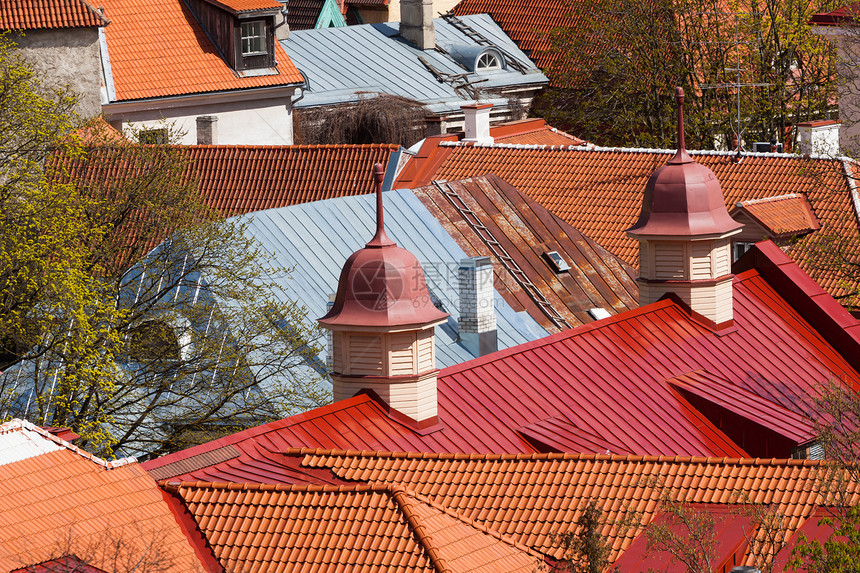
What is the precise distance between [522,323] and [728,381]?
16.2 ft

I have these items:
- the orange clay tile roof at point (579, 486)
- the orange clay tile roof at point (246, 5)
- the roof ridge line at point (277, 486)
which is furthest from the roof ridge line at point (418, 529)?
the orange clay tile roof at point (246, 5)

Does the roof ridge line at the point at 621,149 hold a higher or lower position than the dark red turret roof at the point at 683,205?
lower

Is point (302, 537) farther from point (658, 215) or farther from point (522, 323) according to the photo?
point (522, 323)

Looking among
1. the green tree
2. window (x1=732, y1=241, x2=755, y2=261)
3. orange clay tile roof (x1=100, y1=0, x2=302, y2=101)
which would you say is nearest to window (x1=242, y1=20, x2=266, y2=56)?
orange clay tile roof (x1=100, y1=0, x2=302, y2=101)

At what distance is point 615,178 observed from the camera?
1492 inches

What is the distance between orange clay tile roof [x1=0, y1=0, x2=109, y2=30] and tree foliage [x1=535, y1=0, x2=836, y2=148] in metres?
19.8

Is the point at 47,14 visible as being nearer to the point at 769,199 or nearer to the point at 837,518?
the point at 769,199

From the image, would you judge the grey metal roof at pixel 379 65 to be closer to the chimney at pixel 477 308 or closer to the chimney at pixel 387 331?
the chimney at pixel 477 308

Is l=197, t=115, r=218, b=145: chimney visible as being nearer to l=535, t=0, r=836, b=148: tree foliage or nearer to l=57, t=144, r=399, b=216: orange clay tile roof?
l=57, t=144, r=399, b=216: orange clay tile roof

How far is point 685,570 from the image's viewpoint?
14703 millimetres

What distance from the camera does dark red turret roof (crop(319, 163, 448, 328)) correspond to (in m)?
19.5

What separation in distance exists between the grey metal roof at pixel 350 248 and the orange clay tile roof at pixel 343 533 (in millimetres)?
10984

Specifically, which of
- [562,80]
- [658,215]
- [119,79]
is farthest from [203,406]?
[562,80]

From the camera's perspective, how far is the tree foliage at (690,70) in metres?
54.3
